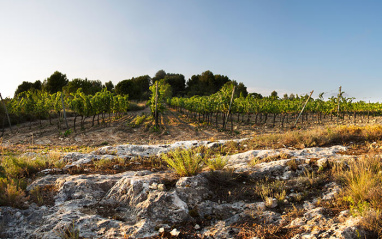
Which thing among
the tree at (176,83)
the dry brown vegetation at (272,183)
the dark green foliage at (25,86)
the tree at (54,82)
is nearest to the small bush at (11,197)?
the dry brown vegetation at (272,183)

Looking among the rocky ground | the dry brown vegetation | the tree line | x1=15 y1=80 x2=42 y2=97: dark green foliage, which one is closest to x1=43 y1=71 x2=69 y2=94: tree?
the tree line

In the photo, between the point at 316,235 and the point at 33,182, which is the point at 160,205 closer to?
the point at 316,235

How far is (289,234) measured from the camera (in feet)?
7.59

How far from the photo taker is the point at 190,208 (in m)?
2.99

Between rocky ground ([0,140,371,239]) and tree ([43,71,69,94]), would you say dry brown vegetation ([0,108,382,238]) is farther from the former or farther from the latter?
tree ([43,71,69,94])

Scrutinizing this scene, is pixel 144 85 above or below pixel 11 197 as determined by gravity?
above

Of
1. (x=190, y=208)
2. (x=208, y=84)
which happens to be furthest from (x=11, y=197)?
(x=208, y=84)

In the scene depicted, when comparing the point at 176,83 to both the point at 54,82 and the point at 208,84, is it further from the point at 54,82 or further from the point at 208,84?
the point at 54,82

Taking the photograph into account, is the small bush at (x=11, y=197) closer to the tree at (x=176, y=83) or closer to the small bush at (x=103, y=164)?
the small bush at (x=103, y=164)

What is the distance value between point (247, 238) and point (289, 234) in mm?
489

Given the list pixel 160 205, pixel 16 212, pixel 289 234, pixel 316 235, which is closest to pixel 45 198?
pixel 16 212

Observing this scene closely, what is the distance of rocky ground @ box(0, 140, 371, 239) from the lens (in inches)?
95.0

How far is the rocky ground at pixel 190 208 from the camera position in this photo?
2.41 meters

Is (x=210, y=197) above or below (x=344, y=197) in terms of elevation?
below
